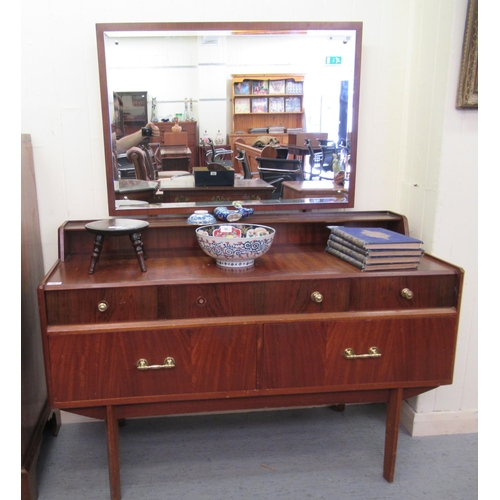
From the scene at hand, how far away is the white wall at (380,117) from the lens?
1790mm

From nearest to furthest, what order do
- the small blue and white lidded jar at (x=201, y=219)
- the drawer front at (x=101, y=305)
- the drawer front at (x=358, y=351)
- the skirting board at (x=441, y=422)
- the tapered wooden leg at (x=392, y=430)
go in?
the drawer front at (x=101, y=305) → the drawer front at (x=358, y=351) → the tapered wooden leg at (x=392, y=430) → the small blue and white lidded jar at (x=201, y=219) → the skirting board at (x=441, y=422)

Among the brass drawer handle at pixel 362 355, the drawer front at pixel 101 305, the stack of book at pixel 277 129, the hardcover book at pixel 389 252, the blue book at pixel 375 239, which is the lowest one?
the brass drawer handle at pixel 362 355

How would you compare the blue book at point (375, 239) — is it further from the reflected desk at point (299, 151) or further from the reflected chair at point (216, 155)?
the reflected chair at point (216, 155)

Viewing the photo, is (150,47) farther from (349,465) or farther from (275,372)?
(349,465)

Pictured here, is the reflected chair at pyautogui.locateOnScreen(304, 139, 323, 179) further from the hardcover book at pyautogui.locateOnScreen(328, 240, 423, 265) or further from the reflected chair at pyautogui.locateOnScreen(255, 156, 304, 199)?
the hardcover book at pyautogui.locateOnScreen(328, 240, 423, 265)

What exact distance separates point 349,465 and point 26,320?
140cm

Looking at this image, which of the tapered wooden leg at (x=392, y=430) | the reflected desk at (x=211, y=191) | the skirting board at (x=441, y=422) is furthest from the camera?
the skirting board at (x=441, y=422)

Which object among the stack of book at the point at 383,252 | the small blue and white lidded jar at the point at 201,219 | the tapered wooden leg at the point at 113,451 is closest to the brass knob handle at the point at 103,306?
the tapered wooden leg at the point at 113,451

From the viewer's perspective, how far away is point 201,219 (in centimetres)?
186

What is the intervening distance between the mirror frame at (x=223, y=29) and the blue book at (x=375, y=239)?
0.85ft

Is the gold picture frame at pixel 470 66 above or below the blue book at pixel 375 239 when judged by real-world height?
above

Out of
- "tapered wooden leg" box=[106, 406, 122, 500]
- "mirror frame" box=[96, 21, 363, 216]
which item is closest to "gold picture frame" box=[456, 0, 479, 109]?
"mirror frame" box=[96, 21, 363, 216]

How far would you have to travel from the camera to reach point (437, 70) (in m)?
1.82

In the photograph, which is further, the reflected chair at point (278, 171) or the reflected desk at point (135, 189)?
the reflected chair at point (278, 171)
